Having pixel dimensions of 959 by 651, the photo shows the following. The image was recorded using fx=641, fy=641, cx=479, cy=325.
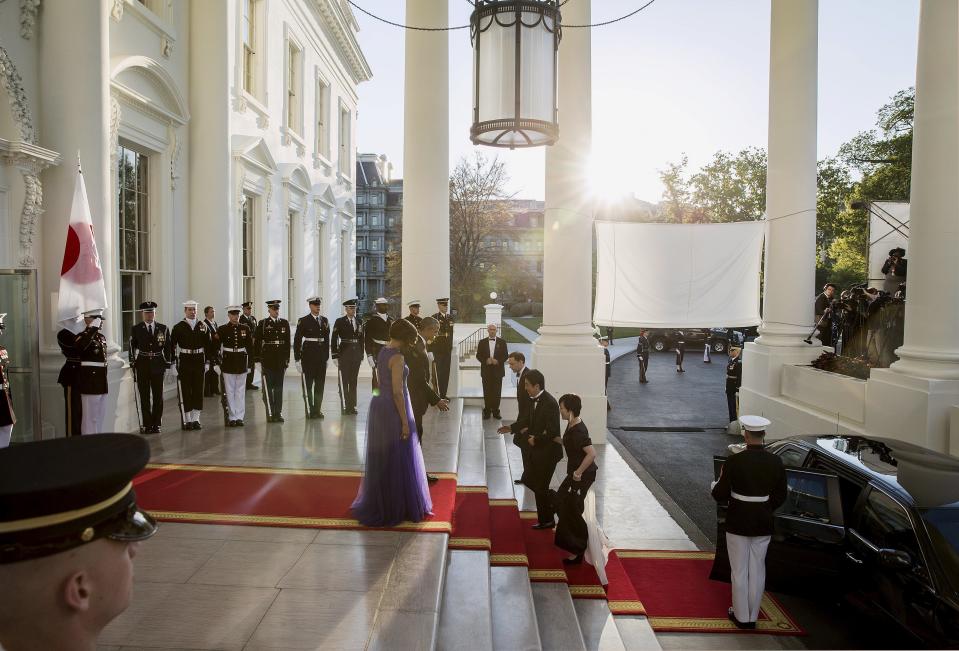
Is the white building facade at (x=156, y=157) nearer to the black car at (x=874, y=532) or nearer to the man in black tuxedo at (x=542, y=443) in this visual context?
the man in black tuxedo at (x=542, y=443)

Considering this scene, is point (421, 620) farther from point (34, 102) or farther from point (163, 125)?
point (163, 125)

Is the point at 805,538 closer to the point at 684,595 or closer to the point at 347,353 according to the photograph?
the point at 684,595

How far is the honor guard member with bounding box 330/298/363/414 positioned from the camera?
37.3 feet

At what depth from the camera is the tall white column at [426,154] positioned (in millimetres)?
12852

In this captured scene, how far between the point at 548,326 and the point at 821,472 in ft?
23.8

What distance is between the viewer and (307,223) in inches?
845

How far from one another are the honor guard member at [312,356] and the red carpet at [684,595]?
229 inches

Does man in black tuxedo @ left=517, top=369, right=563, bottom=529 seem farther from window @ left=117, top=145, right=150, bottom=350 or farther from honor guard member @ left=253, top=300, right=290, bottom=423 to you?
window @ left=117, top=145, right=150, bottom=350

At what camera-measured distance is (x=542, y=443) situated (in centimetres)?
746

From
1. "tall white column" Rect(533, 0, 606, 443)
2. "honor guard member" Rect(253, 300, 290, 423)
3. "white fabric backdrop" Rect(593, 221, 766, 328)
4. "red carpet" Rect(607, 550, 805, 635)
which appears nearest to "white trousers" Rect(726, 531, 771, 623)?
"red carpet" Rect(607, 550, 805, 635)

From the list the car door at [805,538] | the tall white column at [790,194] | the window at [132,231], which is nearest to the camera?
the car door at [805,538]

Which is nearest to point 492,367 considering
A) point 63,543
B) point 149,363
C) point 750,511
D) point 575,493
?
point 149,363

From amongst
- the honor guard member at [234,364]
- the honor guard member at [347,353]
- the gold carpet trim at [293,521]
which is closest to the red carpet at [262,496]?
the gold carpet trim at [293,521]

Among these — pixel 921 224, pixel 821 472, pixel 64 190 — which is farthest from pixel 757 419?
pixel 64 190
